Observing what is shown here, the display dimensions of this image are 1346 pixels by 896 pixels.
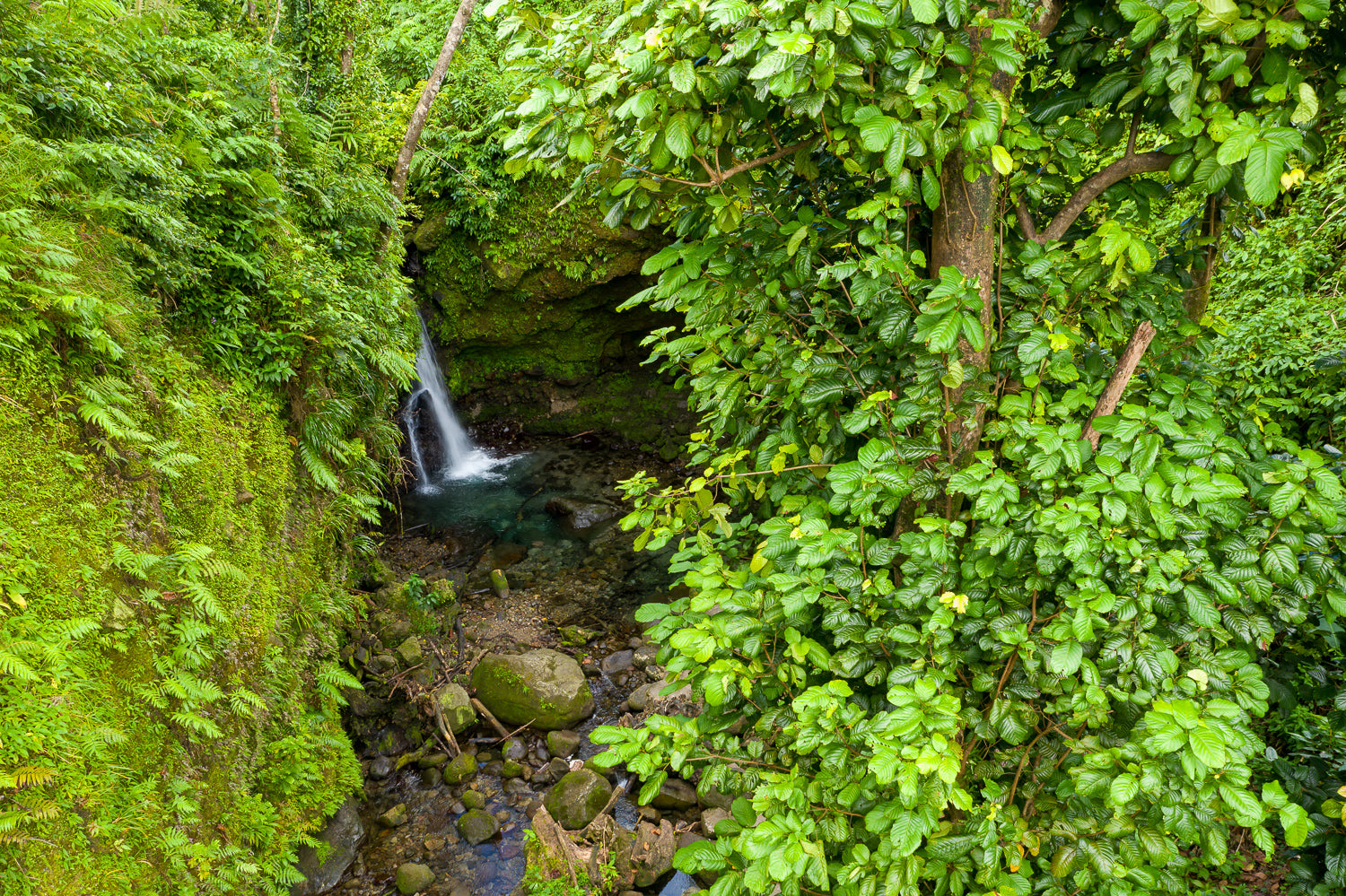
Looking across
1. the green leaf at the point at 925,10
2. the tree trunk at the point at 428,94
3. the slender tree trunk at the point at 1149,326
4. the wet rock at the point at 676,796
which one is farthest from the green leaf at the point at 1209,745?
the tree trunk at the point at 428,94

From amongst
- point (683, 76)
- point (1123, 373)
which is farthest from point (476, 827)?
point (683, 76)

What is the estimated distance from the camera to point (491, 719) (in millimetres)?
6172

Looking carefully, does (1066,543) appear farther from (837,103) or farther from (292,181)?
(292,181)

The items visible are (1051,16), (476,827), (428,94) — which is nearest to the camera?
(1051,16)

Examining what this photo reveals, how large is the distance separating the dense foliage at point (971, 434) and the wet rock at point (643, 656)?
4699 mm

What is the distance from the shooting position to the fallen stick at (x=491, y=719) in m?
6.14

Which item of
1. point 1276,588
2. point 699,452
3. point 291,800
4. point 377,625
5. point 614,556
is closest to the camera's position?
point 1276,588

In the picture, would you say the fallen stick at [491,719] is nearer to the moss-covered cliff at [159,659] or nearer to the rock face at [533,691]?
the rock face at [533,691]

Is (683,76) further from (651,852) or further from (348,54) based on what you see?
(348,54)

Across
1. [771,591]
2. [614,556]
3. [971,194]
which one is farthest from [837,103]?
[614,556]

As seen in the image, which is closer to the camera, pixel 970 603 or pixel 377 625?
pixel 970 603

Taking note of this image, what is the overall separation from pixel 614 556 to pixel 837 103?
770 centimetres

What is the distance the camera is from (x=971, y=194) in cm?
225

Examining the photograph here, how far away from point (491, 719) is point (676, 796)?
77.0 inches
